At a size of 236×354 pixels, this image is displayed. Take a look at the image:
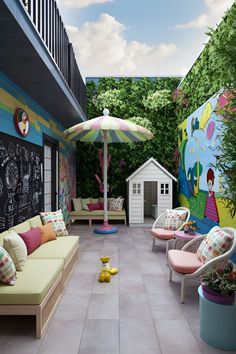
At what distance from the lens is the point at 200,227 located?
19.6 ft

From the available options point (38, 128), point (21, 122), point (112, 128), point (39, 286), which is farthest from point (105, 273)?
point (112, 128)

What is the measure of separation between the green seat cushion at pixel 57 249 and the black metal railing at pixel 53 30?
2.84 meters

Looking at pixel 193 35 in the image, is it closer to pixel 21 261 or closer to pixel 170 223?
pixel 170 223

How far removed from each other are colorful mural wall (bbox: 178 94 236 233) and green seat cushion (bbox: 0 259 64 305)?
8.94 feet

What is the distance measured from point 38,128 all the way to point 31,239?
8.52 feet

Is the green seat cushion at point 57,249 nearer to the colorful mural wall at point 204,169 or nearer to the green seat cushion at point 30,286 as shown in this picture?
the green seat cushion at point 30,286

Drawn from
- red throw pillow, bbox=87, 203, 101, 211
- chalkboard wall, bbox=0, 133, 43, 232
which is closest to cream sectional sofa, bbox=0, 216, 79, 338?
chalkboard wall, bbox=0, 133, 43, 232

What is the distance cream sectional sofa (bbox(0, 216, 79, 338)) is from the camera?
2.65 metres

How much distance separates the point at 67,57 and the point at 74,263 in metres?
4.23

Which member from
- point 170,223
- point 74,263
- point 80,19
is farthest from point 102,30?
point 74,263

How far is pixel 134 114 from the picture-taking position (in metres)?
9.47

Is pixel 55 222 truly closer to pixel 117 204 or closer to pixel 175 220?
pixel 175 220

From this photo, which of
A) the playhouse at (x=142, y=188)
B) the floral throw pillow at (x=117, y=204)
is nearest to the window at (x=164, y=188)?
the playhouse at (x=142, y=188)

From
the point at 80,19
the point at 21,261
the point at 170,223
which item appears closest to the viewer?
the point at 21,261
